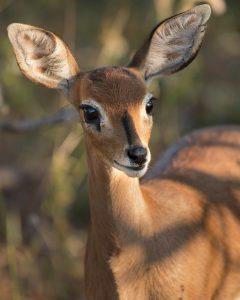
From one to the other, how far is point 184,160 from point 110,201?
1.44 meters

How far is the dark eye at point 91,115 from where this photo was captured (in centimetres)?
484

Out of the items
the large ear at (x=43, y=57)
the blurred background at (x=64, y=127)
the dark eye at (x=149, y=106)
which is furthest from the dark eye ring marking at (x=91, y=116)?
the blurred background at (x=64, y=127)

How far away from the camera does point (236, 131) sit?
22.0 ft

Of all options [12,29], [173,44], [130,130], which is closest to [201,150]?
[173,44]

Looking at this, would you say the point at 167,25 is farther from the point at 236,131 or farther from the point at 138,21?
the point at 138,21

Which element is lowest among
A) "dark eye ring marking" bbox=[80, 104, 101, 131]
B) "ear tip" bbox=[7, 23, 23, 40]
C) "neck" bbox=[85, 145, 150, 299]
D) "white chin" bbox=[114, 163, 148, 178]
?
"neck" bbox=[85, 145, 150, 299]

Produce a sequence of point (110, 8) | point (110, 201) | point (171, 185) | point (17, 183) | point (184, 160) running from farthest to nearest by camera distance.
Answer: point (110, 8), point (17, 183), point (184, 160), point (171, 185), point (110, 201)

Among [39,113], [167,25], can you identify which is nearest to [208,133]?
[167,25]

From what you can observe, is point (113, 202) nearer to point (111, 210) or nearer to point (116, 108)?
point (111, 210)

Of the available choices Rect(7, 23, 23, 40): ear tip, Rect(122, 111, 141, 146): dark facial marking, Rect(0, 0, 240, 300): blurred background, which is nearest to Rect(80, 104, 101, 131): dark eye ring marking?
Rect(122, 111, 141, 146): dark facial marking

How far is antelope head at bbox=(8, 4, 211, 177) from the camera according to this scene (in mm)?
4676

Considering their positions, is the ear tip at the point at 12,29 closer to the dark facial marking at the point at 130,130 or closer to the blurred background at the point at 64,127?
the dark facial marking at the point at 130,130

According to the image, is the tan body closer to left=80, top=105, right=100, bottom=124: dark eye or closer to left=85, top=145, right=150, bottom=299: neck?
left=85, top=145, right=150, bottom=299: neck

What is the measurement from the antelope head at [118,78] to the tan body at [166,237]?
28 cm
